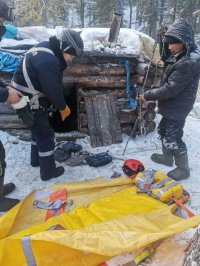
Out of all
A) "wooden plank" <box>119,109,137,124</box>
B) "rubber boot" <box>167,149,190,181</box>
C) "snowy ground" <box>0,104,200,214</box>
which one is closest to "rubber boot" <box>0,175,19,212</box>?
"snowy ground" <box>0,104,200,214</box>

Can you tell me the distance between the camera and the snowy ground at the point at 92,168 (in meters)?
5.01

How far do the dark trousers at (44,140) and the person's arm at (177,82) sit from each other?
184cm

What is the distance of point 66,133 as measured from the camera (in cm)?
661

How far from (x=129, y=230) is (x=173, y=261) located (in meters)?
0.53

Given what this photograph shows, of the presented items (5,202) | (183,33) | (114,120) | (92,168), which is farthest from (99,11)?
(5,202)

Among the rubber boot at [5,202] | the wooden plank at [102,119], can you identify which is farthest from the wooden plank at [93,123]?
the rubber boot at [5,202]

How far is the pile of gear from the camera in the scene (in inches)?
223

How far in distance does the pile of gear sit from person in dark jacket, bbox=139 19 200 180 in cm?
117

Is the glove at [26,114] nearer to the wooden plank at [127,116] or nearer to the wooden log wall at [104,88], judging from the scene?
the wooden log wall at [104,88]

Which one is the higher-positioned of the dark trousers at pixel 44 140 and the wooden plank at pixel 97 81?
the wooden plank at pixel 97 81

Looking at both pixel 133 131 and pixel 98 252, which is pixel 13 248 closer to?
pixel 98 252

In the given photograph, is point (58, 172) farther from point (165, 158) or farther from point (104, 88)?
point (104, 88)

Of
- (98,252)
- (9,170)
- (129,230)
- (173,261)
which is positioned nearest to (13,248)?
(98,252)

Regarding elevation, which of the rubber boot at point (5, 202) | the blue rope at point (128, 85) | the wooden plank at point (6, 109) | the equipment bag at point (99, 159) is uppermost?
the blue rope at point (128, 85)
